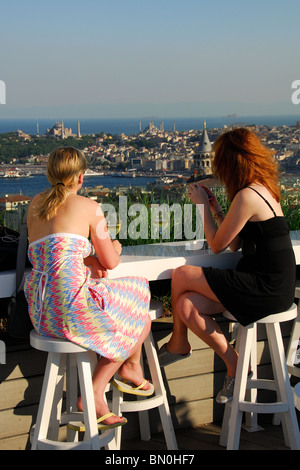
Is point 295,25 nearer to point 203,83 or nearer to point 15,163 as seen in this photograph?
point 203,83

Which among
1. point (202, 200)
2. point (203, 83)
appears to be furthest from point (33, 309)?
point (203, 83)

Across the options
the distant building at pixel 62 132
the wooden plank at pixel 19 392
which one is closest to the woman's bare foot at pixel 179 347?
the wooden plank at pixel 19 392

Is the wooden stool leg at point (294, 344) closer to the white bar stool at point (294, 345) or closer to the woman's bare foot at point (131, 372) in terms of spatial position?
the white bar stool at point (294, 345)

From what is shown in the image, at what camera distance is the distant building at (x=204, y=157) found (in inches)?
104

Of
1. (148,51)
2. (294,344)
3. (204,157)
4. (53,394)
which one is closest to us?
(53,394)

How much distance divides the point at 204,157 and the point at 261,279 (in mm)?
1103

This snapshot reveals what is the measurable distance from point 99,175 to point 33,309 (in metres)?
3.22

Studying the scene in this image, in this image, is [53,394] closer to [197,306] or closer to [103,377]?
[103,377]

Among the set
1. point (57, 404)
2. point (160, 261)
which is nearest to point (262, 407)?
point (160, 261)

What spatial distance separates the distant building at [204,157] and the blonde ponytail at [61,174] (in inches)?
25.3

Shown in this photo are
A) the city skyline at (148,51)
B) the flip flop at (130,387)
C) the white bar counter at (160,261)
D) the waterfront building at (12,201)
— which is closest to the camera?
the white bar counter at (160,261)

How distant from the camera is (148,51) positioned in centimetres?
1728

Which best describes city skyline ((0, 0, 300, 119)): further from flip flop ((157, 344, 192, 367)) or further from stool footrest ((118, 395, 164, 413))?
stool footrest ((118, 395, 164, 413))

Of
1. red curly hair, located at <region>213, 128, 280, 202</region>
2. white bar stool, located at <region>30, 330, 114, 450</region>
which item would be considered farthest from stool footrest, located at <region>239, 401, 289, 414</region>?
red curly hair, located at <region>213, 128, 280, 202</region>
